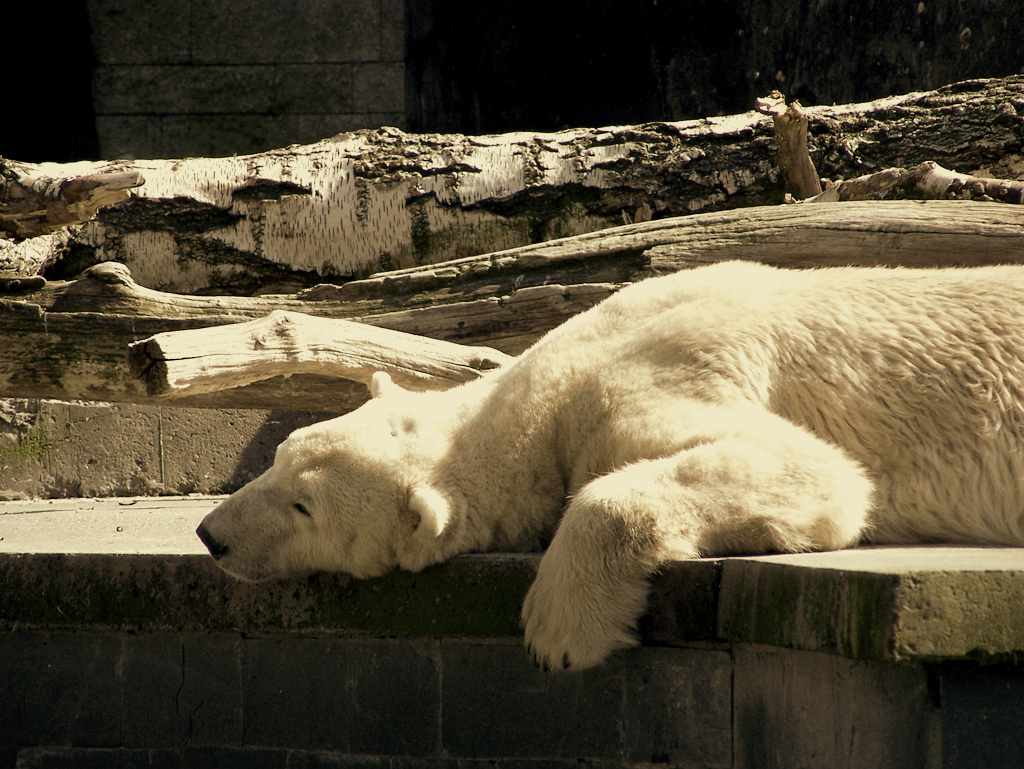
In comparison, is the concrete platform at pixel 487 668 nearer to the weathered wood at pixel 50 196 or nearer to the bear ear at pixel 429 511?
the bear ear at pixel 429 511

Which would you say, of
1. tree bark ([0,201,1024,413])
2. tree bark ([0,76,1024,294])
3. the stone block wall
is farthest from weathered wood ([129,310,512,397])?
the stone block wall

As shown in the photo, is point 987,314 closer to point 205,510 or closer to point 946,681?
point 946,681

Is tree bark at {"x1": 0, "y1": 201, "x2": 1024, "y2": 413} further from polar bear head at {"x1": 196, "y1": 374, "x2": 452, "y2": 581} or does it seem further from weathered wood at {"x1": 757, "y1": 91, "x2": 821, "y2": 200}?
polar bear head at {"x1": 196, "y1": 374, "x2": 452, "y2": 581}

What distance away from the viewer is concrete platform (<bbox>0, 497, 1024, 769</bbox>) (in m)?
1.46

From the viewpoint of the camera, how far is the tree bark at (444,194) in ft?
14.4

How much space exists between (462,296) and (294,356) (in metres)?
0.84

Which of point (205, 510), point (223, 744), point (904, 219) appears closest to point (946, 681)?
point (223, 744)

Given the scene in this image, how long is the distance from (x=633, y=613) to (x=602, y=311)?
0.99 metres

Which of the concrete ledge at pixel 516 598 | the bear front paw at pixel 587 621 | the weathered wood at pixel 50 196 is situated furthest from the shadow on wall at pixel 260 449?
the bear front paw at pixel 587 621

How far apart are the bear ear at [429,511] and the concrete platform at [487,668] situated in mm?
108

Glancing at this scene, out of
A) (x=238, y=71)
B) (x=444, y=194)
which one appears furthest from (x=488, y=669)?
(x=238, y=71)

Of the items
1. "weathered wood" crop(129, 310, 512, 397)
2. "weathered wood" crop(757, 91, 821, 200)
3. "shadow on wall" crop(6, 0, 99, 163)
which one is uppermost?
"shadow on wall" crop(6, 0, 99, 163)

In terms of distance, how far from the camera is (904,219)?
348 centimetres

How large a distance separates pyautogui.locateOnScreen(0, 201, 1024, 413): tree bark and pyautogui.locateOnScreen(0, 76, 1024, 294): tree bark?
1.90 feet
